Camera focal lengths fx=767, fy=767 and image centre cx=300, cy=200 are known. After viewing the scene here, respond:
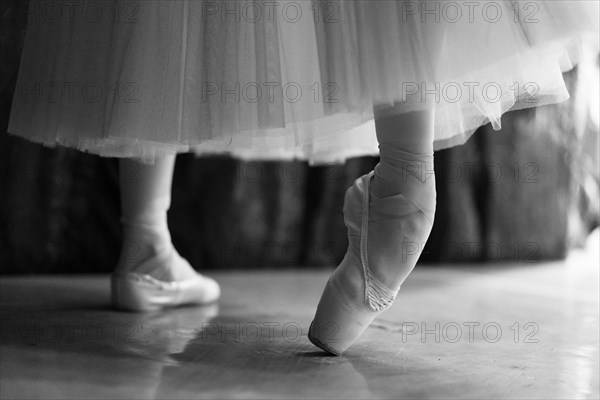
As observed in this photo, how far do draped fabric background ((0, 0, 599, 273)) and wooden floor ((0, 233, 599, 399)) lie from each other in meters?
0.18

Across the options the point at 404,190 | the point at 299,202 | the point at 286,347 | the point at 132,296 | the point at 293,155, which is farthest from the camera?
the point at 299,202

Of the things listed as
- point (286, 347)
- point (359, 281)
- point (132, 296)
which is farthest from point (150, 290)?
point (359, 281)

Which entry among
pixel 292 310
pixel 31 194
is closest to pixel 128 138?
pixel 292 310

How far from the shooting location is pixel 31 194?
5.28ft

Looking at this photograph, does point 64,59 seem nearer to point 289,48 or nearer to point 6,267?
point 289,48

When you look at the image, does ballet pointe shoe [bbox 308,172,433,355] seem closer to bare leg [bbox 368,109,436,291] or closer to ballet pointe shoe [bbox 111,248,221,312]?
bare leg [bbox 368,109,436,291]

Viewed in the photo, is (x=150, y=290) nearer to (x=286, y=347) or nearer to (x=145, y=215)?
(x=145, y=215)

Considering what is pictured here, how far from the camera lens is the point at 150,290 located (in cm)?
120

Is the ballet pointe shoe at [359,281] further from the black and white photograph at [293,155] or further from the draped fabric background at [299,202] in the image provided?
the draped fabric background at [299,202]

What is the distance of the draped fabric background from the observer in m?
1.62

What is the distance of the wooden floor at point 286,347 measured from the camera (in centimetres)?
77

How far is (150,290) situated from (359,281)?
46 cm

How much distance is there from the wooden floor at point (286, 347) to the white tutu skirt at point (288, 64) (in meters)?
0.26

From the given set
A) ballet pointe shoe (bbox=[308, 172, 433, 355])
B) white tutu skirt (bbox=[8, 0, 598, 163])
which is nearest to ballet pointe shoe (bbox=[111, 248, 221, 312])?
white tutu skirt (bbox=[8, 0, 598, 163])
